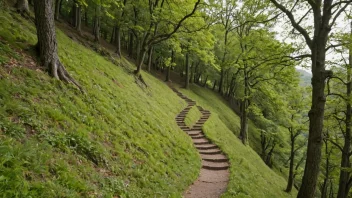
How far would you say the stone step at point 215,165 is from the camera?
12114 mm

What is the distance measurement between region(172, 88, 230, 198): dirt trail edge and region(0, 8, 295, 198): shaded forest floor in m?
0.40

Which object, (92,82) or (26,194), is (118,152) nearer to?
(26,194)

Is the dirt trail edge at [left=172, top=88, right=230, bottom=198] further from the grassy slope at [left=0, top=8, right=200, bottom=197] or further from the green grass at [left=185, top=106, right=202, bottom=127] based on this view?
the grassy slope at [left=0, top=8, right=200, bottom=197]

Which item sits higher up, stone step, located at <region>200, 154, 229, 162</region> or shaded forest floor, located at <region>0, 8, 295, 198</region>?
shaded forest floor, located at <region>0, 8, 295, 198</region>

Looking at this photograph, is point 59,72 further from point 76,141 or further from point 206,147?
point 206,147

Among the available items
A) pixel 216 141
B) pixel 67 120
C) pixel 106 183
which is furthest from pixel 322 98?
pixel 216 141

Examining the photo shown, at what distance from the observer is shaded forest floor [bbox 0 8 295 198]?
4.20 meters

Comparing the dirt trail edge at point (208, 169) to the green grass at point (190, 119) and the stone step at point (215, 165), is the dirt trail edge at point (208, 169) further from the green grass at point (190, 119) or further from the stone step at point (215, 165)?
the green grass at point (190, 119)

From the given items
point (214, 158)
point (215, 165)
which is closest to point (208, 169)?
point (215, 165)

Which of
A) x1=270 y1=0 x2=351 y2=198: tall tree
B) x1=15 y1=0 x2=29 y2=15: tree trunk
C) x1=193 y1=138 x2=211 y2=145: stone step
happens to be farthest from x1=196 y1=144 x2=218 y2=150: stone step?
x1=15 y1=0 x2=29 y2=15: tree trunk

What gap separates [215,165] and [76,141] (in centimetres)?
844

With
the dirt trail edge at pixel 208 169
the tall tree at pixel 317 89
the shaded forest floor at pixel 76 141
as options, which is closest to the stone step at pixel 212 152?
the dirt trail edge at pixel 208 169

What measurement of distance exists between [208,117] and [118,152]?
16.9 metres

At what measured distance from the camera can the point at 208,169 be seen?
11961 millimetres
